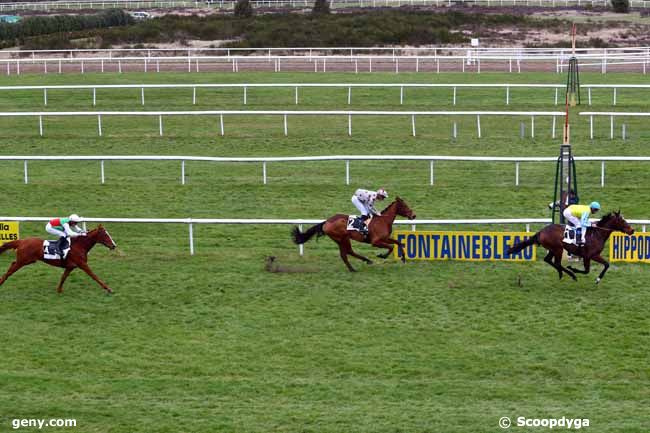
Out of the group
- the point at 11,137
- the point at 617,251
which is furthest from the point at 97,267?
the point at 11,137

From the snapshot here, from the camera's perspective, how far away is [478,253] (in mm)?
16047

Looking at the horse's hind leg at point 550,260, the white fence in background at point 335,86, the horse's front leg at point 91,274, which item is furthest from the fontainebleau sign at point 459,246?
the white fence in background at point 335,86

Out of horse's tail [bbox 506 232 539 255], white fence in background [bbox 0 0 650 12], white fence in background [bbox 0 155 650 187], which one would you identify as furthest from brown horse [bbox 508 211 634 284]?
white fence in background [bbox 0 0 650 12]

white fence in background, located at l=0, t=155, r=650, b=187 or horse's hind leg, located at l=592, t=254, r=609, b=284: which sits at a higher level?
white fence in background, located at l=0, t=155, r=650, b=187

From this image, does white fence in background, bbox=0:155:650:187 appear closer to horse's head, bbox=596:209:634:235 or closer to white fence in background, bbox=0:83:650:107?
horse's head, bbox=596:209:634:235

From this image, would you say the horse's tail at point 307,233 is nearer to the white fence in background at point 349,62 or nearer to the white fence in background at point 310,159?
the white fence in background at point 310,159

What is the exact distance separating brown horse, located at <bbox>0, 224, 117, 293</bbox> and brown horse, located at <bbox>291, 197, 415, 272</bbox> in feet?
9.23

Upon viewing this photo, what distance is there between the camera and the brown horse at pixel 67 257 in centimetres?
1446

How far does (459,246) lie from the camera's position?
16.1m

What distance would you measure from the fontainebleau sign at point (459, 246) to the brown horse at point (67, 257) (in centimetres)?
428

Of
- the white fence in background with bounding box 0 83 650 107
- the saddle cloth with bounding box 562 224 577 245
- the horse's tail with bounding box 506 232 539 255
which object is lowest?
the horse's tail with bounding box 506 232 539 255

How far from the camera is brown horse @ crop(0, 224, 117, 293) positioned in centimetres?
1446

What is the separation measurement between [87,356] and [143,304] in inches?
78.1

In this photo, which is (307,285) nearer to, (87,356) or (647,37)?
(87,356)
